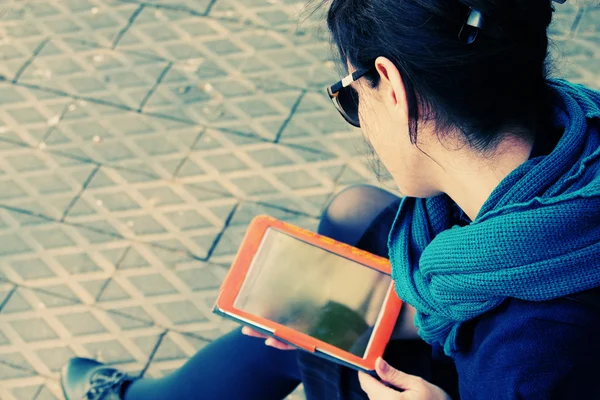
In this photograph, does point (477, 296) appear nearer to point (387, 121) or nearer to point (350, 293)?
point (387, 121)

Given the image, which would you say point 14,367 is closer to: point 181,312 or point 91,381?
point 91,381

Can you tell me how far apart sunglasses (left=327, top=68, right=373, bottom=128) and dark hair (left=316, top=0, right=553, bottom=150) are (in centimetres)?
7

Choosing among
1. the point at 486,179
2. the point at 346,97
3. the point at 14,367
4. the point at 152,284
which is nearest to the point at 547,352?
the point at 486,179

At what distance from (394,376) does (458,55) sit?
0.78 meters

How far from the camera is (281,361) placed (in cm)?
197

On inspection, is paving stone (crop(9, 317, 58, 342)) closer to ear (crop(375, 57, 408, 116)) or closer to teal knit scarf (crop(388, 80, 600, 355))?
teal knit scarf (crop(388, 80, 600, 355))

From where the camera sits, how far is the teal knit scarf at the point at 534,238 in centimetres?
119

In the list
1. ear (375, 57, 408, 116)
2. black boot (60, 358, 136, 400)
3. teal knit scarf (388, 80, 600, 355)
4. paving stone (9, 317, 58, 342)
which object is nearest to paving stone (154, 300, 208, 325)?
black boot (60, 358, 136, 400)

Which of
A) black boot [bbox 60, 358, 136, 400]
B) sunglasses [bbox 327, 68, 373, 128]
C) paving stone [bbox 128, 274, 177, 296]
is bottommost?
black boot [bbox 60, 358, 136, 400]

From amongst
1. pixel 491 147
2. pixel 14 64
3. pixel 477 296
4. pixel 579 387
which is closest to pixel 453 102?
pixel 491 147

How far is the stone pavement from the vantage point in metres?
2.64

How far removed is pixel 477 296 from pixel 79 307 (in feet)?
6.10

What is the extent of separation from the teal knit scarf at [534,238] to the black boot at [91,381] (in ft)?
4.35

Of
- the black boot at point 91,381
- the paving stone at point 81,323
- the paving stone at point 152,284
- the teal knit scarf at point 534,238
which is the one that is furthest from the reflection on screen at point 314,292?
the paving stone at point 81,323
